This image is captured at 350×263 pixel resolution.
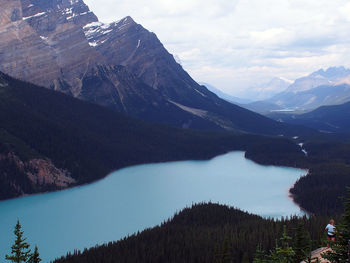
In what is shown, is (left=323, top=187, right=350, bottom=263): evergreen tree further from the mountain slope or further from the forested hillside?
the mountain slope

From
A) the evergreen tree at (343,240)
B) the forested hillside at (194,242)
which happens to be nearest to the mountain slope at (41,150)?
the forested hillside at (194,242)

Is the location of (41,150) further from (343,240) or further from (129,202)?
(343,240)

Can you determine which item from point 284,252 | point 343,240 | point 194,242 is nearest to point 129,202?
point 194,242

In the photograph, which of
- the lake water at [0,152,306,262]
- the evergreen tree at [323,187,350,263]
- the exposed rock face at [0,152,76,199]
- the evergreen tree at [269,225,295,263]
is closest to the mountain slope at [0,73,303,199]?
the exposed rock face at [0,152,76,199]

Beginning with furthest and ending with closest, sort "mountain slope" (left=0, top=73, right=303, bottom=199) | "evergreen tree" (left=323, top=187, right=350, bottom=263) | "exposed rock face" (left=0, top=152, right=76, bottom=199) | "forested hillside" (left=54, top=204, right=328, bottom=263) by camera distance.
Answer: "mountain slope" (left=0, top=73, right=303, bottom=199), "exposed rock face" (left=0, top=152, right=76, bottom=199), "forested hillside" (left=54, top=204, right=328, bottom=263), "evergreen tree" (left=323, top=187, right=350, bottom=263)

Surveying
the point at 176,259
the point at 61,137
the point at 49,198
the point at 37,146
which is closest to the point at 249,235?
the point at 176,259

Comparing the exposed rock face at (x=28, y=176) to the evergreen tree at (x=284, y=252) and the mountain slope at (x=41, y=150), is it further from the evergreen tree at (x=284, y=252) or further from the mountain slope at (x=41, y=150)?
the evergreen tree at (x=284, y=252)

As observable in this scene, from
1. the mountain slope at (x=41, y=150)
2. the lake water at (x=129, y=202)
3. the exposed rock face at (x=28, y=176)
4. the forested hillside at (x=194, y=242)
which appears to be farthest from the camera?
the mountain slope at (x=41, y=150)

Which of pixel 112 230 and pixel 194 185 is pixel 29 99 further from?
pixel 112 230
